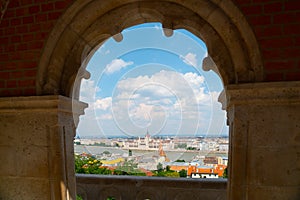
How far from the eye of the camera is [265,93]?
121 cm

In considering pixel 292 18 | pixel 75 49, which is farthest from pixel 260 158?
pixel 75 49

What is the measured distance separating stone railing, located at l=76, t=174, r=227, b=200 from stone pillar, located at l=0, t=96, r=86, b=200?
44cm

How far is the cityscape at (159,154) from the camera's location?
5.80ft

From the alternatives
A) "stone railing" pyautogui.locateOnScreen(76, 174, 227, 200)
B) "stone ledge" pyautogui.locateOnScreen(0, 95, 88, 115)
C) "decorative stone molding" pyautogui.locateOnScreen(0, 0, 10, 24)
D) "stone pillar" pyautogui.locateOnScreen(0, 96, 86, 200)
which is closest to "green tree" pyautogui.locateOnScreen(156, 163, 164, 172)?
"stone railing" pyautogui.locateOnScreen(76, 174, 227, 200)

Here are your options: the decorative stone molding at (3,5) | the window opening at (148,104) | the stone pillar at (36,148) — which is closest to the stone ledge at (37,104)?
the stone pillar at (36,148)

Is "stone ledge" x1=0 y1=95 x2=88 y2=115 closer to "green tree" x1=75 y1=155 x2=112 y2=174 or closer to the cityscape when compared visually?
the cityscape

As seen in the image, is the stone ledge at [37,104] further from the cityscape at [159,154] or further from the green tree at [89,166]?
the green tree at [89,166]

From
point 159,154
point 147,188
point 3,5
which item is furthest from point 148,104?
point 3,5

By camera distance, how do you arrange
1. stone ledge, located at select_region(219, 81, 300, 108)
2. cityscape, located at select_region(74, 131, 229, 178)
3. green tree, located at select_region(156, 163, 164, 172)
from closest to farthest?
stone ledge, located at select_region(219, 81, 300, 108) < cityscape, located at select_region(74, 131, 229, 178) < green tree, located at select_region(156, 163, 164, 172)

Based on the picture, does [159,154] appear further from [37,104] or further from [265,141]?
[37,104]

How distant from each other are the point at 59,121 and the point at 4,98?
0.48 metres

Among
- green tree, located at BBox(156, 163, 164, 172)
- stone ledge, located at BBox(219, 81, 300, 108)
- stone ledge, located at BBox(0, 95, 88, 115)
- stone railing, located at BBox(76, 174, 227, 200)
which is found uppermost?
stone ledge, located at BBox(219, 81, 300, 108)

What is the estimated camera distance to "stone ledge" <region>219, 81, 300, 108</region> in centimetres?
118

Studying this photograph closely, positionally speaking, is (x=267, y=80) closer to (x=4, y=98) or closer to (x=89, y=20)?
(x=89, y=20)
